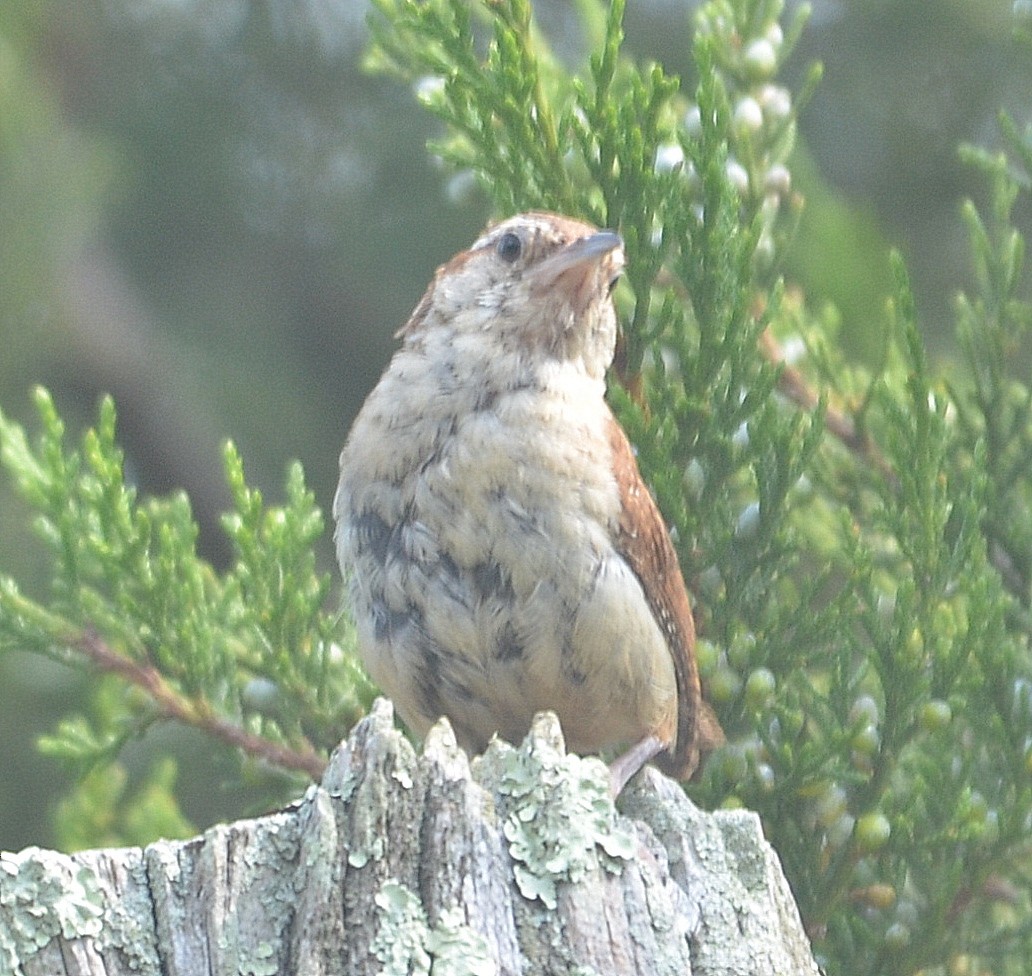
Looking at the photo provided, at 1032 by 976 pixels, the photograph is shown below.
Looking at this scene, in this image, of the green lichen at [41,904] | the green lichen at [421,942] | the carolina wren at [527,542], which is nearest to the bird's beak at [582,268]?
the carolina wren at [527,542]

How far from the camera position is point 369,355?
25.2 feet

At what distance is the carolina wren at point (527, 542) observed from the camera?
353 cm

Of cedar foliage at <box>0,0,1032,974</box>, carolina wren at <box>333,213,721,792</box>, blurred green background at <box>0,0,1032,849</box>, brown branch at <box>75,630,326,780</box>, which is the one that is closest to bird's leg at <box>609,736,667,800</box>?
carolina wren at <box>333,213,721,792</box>

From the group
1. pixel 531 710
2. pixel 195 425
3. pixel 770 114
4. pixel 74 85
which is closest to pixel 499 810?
pixel 531 710

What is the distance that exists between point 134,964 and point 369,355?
5.33 metres

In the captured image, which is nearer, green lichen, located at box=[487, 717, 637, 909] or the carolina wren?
green lichen, located at box=[487, 717, 637, 909]

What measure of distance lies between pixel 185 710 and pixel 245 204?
412 centimetres

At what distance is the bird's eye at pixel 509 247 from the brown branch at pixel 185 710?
3.78ft

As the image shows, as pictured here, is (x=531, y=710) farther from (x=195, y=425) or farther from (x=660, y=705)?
(x=195, y=425)

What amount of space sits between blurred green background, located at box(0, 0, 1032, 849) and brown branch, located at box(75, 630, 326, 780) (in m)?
2.52

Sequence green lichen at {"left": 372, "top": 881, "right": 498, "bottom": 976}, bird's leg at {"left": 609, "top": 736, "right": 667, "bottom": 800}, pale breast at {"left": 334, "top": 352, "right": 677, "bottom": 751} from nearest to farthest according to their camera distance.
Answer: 1. green lichen at {"left": 372, "top": 881, "right": 498, "bottom": 976}
2. pale breast at {"left": 334, "top": 352, "right": 677, "bottom": 751}
3. bird's leg at {"left": 609, "top": 736, "right": 667, "bottom": 800}

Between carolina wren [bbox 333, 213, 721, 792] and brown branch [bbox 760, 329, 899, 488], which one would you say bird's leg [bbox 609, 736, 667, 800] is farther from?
brown branch [bbox 760, 329, 899, 488]

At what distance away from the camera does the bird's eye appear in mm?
3971

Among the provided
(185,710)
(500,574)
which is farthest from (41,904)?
(185,710)
